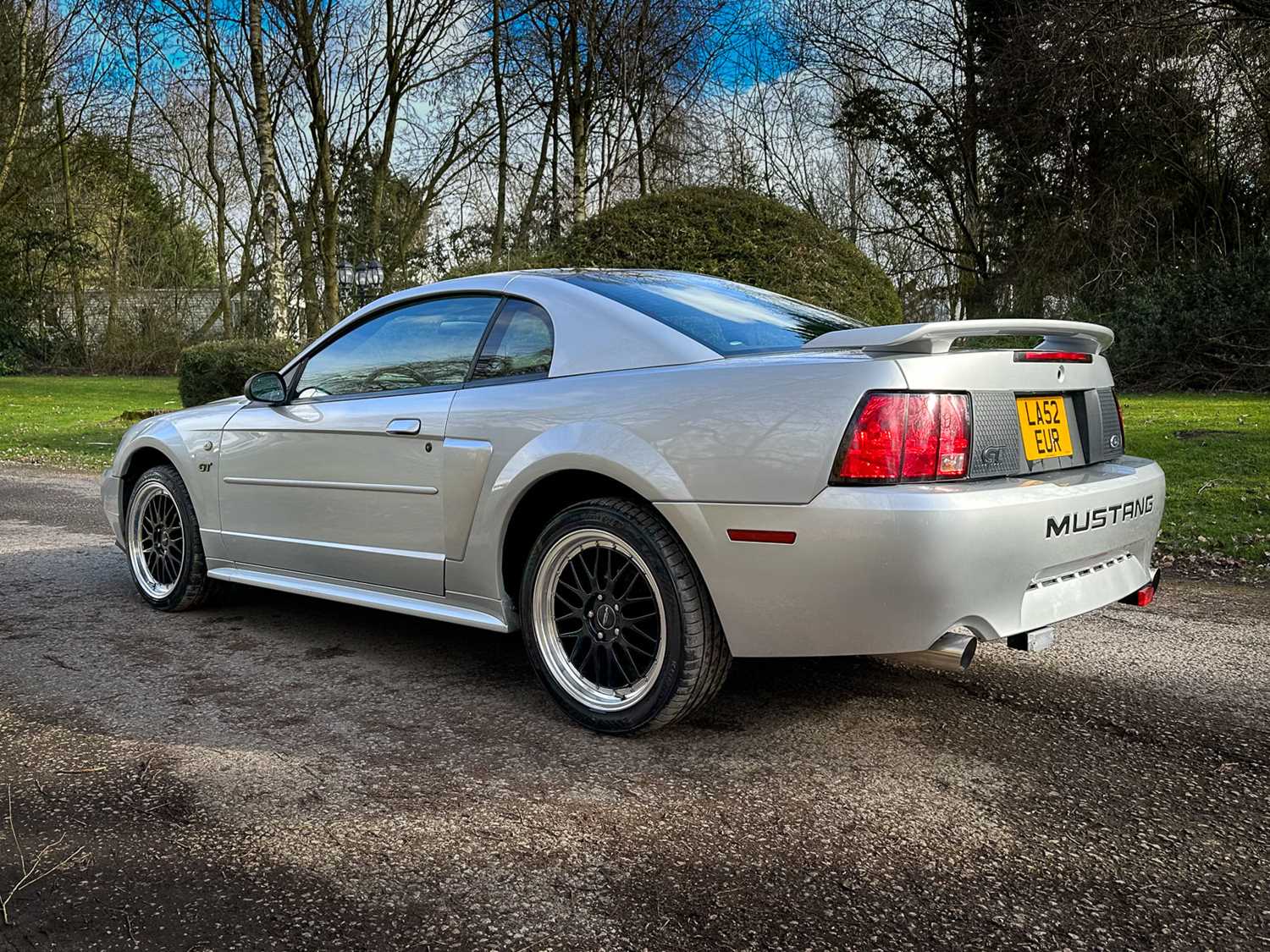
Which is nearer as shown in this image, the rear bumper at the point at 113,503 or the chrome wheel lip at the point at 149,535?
the chrome wheel lip at the point at 149,535

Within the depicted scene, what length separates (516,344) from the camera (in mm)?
3656

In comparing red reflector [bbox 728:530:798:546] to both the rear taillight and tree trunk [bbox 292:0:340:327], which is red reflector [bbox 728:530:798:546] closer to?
the rear taillight

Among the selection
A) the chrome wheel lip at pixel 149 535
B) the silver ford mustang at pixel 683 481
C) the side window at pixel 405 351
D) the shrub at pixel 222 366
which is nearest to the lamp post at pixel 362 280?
the shrub at pixel 222 366

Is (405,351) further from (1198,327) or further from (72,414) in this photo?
(1198,327)

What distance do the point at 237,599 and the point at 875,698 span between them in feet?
10.3

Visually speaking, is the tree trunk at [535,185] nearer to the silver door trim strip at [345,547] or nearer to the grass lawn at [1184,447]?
the grass lawn at [1184,447]

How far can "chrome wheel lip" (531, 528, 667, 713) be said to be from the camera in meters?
3.14

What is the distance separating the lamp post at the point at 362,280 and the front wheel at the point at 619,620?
2315cm

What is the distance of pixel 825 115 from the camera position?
25047mm

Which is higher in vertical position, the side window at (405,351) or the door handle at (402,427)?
the side window at (405,351)

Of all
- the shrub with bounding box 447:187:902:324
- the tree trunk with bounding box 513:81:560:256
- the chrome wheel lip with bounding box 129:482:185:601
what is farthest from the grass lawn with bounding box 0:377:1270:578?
the tree trunk with bounding box 513:81:560:256

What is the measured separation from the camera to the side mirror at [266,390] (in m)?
4.41

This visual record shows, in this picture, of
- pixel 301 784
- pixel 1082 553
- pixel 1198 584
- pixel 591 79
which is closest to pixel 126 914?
pixel 301 784

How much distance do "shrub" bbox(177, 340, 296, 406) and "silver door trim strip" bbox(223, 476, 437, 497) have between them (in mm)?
9567
